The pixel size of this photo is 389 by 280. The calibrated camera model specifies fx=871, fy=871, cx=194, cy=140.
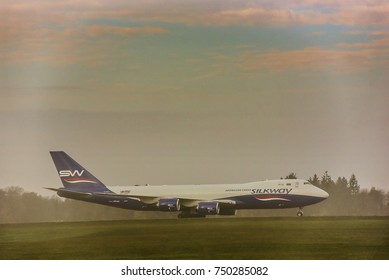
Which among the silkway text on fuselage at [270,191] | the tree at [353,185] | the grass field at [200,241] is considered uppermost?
the silkway text on fuselage at [270,191]

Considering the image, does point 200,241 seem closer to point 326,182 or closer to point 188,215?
point 326,182

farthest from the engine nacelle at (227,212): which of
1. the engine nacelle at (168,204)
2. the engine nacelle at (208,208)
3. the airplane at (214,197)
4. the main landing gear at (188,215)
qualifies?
the engine nacelle at (168,204)

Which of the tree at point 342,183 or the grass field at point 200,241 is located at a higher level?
the tree at point 342,183

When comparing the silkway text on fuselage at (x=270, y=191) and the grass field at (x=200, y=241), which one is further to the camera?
the silkway text on fuselage at (x=270, y=191)

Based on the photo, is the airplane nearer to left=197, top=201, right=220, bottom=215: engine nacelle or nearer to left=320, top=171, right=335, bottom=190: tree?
left=197, top=201, right=220, bottom=215: engine nacelle

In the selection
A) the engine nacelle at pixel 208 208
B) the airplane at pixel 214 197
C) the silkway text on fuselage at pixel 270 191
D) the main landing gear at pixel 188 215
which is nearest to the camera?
the main landing gear at pixel 188 215

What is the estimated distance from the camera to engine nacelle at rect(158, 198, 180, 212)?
39.9m

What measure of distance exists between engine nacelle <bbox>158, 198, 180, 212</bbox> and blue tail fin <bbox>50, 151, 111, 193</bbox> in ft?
15.7

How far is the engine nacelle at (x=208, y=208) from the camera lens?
133 feet

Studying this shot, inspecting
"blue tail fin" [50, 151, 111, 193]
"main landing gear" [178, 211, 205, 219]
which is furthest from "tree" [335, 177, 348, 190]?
"main landing gear" [178, 211, 205, 219]

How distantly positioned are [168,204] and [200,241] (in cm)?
1582

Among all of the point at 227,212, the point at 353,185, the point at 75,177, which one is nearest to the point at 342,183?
the point at 353,185

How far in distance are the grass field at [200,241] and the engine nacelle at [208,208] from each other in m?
12.1

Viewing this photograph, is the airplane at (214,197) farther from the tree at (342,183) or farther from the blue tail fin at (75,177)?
the tree at (342,183)
